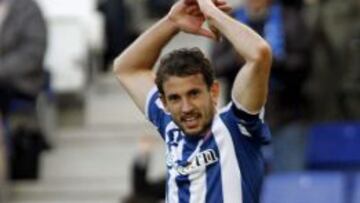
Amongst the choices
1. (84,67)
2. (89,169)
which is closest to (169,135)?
(89,169)

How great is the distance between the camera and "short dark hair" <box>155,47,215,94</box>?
17.7ft

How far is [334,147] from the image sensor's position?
10.3m

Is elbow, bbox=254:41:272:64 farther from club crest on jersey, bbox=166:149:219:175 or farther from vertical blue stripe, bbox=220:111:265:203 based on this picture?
club crest on jersey, bbox=166:149:219:175

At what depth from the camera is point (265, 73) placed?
532 cm

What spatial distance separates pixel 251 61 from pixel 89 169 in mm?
6391

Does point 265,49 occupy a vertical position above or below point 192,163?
above

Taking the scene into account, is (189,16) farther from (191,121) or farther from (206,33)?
(191,121)

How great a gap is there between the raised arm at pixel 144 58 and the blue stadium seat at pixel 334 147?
4.37m

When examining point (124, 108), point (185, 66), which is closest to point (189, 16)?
point (185, 66)

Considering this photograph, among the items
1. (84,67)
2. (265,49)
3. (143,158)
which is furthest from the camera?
(84,67)

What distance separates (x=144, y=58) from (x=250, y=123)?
29.2 inches

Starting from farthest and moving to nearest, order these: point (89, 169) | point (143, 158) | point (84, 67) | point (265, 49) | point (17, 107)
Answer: point (84, 67), point (89, 169), point (17, 107), point (143, 158), point (265, 49)

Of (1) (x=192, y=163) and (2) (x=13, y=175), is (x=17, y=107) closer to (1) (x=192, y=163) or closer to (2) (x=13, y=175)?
(2) (x=13, y=175)

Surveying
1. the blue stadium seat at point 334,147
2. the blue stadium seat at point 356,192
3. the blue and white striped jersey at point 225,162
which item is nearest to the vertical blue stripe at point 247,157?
the blue and white striped jersey at point 225,162
